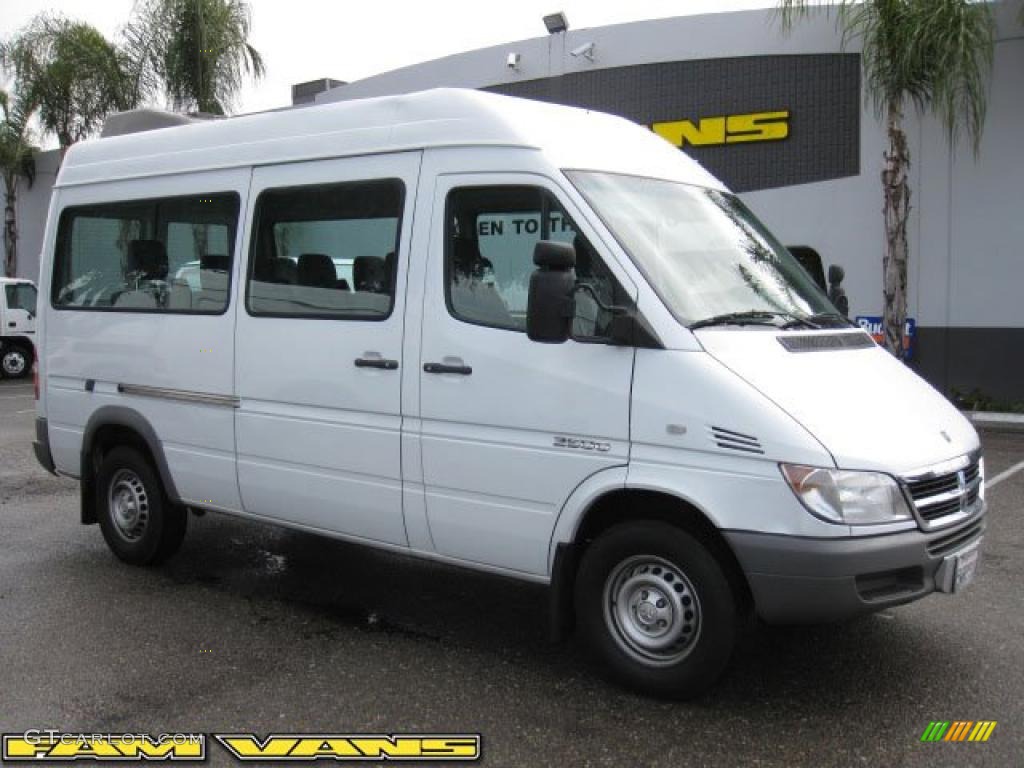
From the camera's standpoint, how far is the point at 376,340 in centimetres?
477

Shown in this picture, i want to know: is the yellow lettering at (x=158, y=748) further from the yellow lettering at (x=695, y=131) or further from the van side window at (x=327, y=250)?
the yellow lettering at (x=695, y=131)

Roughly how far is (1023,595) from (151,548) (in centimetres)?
518

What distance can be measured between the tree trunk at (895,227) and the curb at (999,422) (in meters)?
1.29

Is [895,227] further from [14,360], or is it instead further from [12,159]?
[12,159]

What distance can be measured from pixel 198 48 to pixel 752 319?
1766cm

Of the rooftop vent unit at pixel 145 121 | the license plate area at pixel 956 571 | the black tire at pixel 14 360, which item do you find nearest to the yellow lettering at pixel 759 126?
the rooftop vent unit at pixel 145 121

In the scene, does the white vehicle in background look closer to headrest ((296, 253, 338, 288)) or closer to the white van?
the white van

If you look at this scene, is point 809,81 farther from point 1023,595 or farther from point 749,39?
point 1023,595

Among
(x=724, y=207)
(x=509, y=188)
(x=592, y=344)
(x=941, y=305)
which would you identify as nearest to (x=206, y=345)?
(x=509, y=188)

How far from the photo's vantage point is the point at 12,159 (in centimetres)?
2402

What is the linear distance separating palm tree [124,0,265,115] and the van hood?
17.5 metres

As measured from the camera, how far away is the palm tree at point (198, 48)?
19062 mm

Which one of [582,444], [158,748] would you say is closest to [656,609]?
[582,444]

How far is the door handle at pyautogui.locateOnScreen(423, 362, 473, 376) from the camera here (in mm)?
4430
